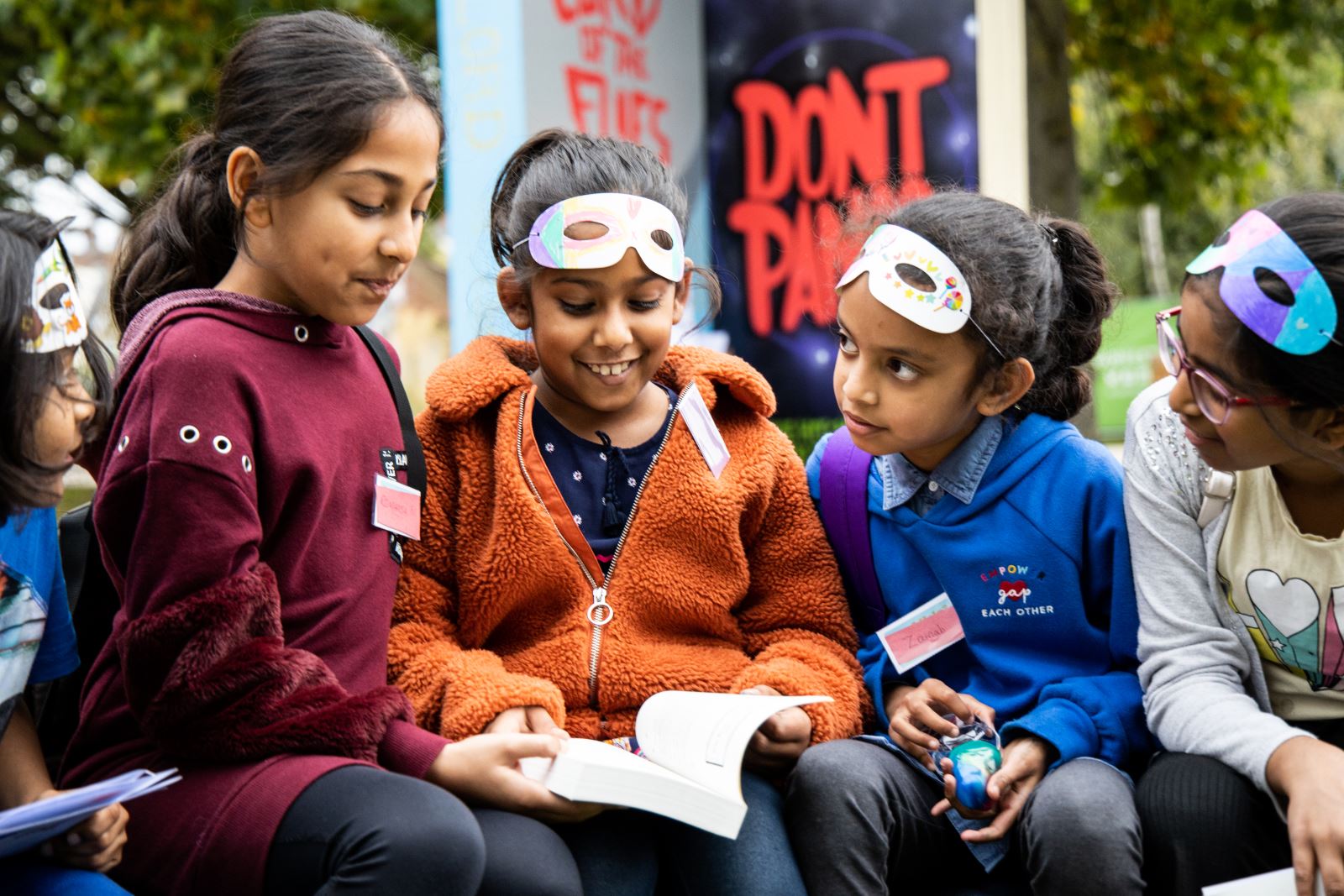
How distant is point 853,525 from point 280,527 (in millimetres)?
1046

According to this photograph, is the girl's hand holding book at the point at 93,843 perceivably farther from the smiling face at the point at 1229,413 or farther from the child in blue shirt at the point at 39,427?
the smiling face at the point at 1229,413

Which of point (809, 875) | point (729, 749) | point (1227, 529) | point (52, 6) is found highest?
point (52, 6)

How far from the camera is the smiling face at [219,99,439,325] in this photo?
205 cm

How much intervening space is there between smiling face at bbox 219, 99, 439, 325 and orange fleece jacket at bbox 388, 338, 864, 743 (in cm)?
35

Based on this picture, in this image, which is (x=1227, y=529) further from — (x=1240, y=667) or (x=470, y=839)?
(x=470, y=839)

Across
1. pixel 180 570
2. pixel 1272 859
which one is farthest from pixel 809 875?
pixel 180 570

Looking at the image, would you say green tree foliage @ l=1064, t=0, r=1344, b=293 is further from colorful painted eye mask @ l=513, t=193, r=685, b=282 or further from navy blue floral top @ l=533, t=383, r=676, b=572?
navy blue floral top @ l=533, t=383, r=676, b=572

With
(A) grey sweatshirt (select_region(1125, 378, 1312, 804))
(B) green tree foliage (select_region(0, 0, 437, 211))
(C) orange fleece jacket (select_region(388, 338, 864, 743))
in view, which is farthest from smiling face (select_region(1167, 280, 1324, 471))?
(B) green tree foliage (select_region(0, 0, 437, 211))

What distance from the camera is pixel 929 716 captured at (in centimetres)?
221

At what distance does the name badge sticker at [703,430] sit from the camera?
2445 mm

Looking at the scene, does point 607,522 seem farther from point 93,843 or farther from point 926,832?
point 93,843

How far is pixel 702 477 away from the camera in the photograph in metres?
2.41

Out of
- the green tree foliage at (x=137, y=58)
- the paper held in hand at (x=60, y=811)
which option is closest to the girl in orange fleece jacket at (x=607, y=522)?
the paper held in hand at (x=60, y=811)

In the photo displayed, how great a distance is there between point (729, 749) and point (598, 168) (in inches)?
44.0
